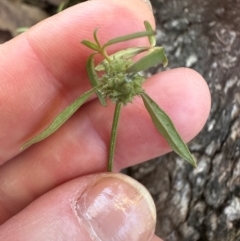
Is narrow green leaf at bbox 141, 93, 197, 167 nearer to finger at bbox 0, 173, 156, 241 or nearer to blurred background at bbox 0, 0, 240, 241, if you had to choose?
finger at bbox 0, 173, 156, 241

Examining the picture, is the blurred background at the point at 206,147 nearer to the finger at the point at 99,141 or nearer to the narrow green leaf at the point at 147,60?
the finger at the point at 99,141

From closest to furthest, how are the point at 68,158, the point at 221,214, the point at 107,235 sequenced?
the point at 107,235 < the point at 68,158 < the point at 221,214

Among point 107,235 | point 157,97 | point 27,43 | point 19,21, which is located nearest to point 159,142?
point 157,97

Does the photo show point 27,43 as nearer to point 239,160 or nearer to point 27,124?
point 27,124

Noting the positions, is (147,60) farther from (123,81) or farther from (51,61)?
(51,61)

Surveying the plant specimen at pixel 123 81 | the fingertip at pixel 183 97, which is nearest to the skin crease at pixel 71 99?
the fingertip at pixel 183 97
